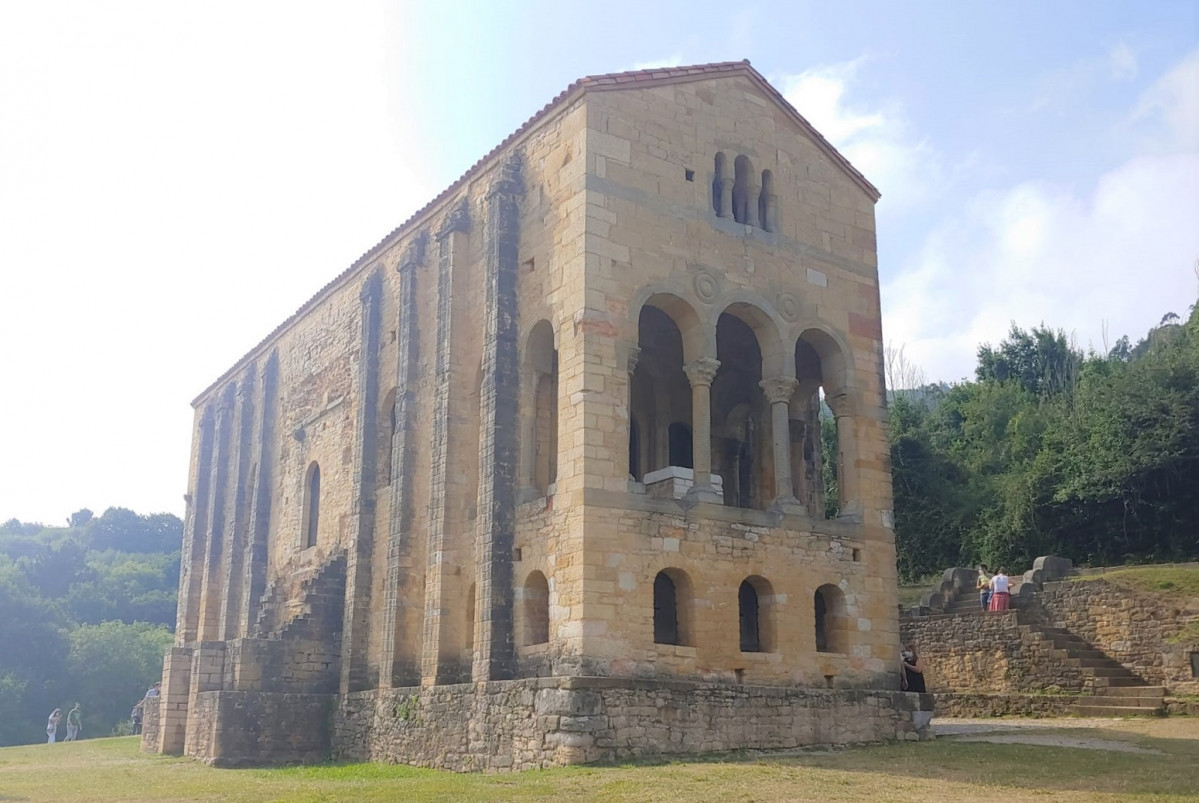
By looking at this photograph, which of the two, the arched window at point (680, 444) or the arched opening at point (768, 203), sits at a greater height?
the arched opening at point (768, 203)

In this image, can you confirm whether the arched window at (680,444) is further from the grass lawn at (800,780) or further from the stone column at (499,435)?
the grass lawn at (800,780)

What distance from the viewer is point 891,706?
17781 mm

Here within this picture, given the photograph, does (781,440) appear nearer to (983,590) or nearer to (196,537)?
(983,590)

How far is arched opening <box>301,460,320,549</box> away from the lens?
26.6 meters

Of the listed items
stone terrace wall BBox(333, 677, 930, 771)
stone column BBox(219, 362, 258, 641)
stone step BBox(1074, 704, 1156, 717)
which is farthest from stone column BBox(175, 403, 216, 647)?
stone step BBox(1074, 704, 1156, 717)

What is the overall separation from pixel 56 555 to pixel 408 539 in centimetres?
5629

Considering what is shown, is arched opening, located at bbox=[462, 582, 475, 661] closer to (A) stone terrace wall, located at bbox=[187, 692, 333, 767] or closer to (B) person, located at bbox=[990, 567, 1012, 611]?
(A) stone terrace wall, located at bbox=[187, 692, 333, 767]

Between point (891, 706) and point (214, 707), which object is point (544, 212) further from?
A: point (214, 707)

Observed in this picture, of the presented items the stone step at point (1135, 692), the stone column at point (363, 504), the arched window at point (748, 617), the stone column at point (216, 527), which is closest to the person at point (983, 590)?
the stone step at point (1135, 692)

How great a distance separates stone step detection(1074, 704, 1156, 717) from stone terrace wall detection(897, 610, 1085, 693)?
1218mm

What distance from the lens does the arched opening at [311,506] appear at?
26.6m

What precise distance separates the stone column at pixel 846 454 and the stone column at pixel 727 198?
3665mm

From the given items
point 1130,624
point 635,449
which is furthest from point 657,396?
point 1130,624

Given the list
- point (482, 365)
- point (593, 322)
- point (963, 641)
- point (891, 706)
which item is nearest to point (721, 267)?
point (593, 322)
